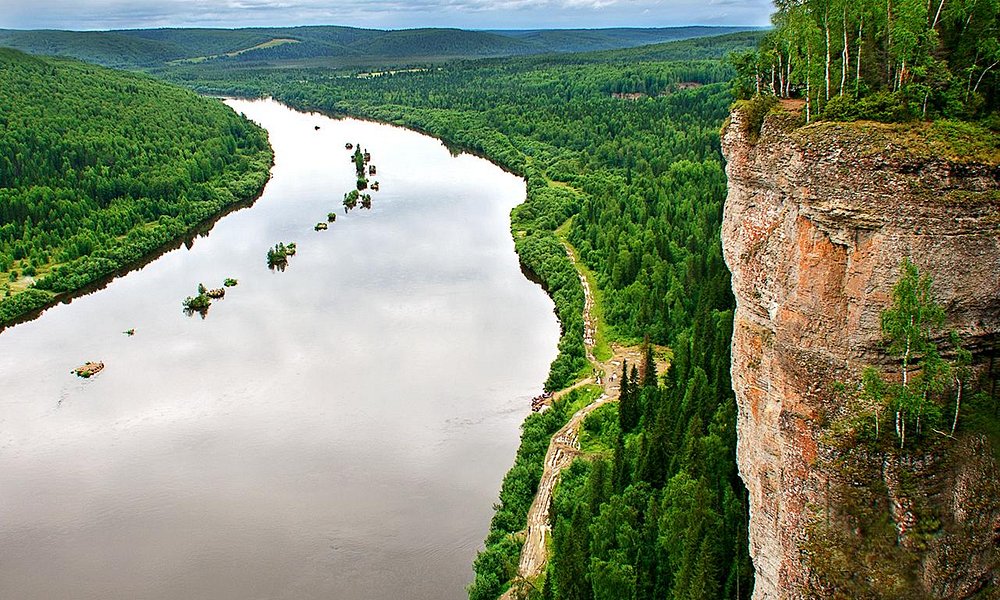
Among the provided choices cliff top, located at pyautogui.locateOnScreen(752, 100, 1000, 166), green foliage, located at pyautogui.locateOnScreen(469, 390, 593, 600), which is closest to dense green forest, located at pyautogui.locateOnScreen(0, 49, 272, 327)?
green foliage, located at pyautogui.locateOnScreen(469, 390, 593, 600)

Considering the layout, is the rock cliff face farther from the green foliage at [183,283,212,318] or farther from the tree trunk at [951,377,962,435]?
the green foliage at [183,283,212,318]

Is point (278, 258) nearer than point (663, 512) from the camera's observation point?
No

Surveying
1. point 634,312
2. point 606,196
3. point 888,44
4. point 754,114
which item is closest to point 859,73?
point 888,44

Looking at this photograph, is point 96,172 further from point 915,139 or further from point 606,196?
point 915,139

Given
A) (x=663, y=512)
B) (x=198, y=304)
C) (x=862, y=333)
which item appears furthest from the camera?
(x=198, y=304)

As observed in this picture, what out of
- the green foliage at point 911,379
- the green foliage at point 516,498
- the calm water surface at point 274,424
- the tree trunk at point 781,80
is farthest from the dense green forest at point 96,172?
the green foliage at point 911,379

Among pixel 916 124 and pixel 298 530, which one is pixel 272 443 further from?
pixel 916 124

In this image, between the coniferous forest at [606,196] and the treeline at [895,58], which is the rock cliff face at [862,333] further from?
the coniferous forest at [606,196]
